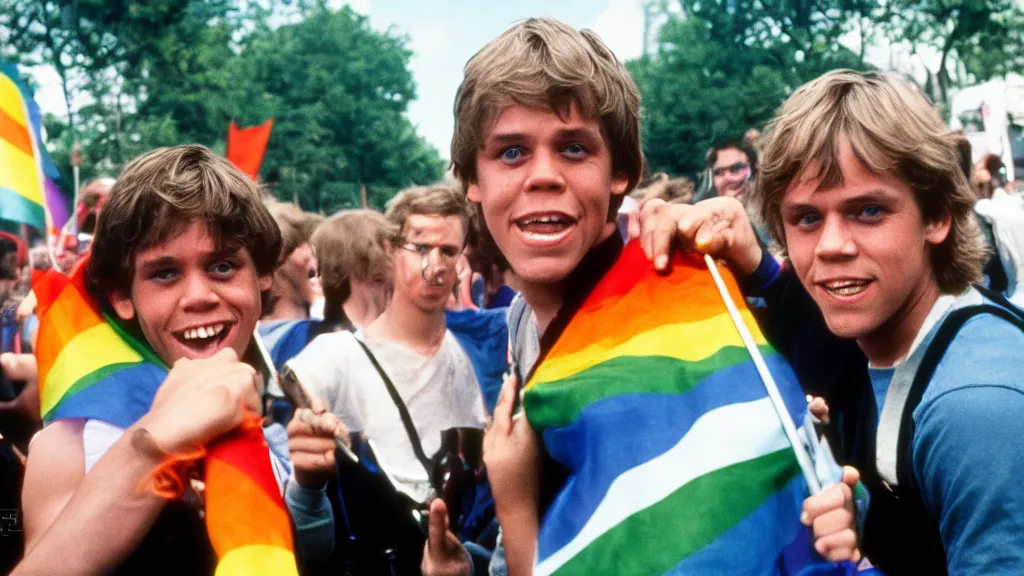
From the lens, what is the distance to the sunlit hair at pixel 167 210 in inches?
88.0

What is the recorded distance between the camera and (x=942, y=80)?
2761cm

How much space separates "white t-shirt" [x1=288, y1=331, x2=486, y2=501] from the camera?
3658mm

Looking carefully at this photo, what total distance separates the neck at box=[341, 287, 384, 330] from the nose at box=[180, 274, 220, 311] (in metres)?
2.69

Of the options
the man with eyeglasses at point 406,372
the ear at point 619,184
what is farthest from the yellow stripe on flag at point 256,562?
the man with eyeglasses at point 406,372

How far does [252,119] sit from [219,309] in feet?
104

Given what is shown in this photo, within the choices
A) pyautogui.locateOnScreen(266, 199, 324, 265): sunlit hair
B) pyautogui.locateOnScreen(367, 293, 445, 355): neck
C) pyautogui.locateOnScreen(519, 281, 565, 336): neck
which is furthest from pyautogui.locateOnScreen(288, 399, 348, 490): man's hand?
pyautogui.locateOnScreen(266, 199, 324, 265): sunlit hair

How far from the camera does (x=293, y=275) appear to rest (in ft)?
17.3

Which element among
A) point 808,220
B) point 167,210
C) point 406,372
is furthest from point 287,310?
point 808,220

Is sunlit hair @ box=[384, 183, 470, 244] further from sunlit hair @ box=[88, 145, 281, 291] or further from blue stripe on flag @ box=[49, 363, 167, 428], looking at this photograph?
blue stripe on flag @ box=[49, 363, 167, 428]

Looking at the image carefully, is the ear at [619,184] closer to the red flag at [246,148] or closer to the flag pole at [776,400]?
the flag pole at [776,400]

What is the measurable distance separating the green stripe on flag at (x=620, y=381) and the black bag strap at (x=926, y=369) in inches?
10.7

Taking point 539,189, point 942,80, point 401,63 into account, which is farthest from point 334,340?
point 401,63

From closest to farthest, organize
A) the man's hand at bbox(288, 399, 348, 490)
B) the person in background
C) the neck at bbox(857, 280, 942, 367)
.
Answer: the neck at bbox(857, 280, 942, 367) < the man's hand at bbox(288, 399, 348, 490) < the person in background

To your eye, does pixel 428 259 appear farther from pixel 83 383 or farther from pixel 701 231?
pixel 701 231
